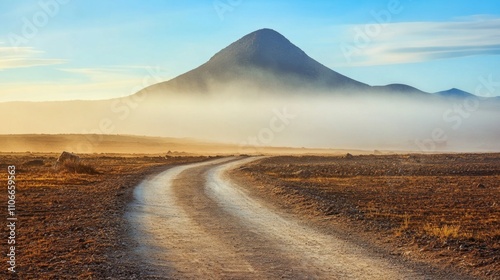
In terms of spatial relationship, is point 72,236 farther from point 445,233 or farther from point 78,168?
point 78,168

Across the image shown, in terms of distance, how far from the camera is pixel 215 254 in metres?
13.2

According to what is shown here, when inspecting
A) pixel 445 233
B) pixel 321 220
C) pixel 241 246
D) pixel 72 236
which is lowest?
pixel 72 236

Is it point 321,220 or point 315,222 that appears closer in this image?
point 315,222

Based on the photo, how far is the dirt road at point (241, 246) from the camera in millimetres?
11602

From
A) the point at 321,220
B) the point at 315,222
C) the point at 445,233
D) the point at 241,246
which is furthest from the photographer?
the point at 321,220

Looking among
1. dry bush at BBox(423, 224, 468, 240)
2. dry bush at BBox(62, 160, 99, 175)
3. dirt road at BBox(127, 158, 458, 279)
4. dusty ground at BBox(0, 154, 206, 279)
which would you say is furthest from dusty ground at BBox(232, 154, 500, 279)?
dry bush at BBox(62, 160, 99, 175)

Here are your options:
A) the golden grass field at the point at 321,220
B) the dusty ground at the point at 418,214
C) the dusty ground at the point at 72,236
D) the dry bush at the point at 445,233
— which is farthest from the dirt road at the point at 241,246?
the dry bush at the point at 445,233

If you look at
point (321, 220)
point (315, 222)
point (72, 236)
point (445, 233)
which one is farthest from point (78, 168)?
point (445, 233)

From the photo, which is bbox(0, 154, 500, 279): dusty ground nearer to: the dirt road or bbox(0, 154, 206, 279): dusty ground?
bbox(0, 154, 206, 279): dusty ground

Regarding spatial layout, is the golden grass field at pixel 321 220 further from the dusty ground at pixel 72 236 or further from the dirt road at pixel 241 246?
the dirt road at pixel 241 246

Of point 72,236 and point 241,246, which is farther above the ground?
point 241,246

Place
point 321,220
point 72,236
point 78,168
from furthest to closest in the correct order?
point 78,168 < point 321,220 < point 72,236

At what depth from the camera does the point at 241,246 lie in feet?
46.1

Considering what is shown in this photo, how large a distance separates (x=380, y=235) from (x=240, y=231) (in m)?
4.09
